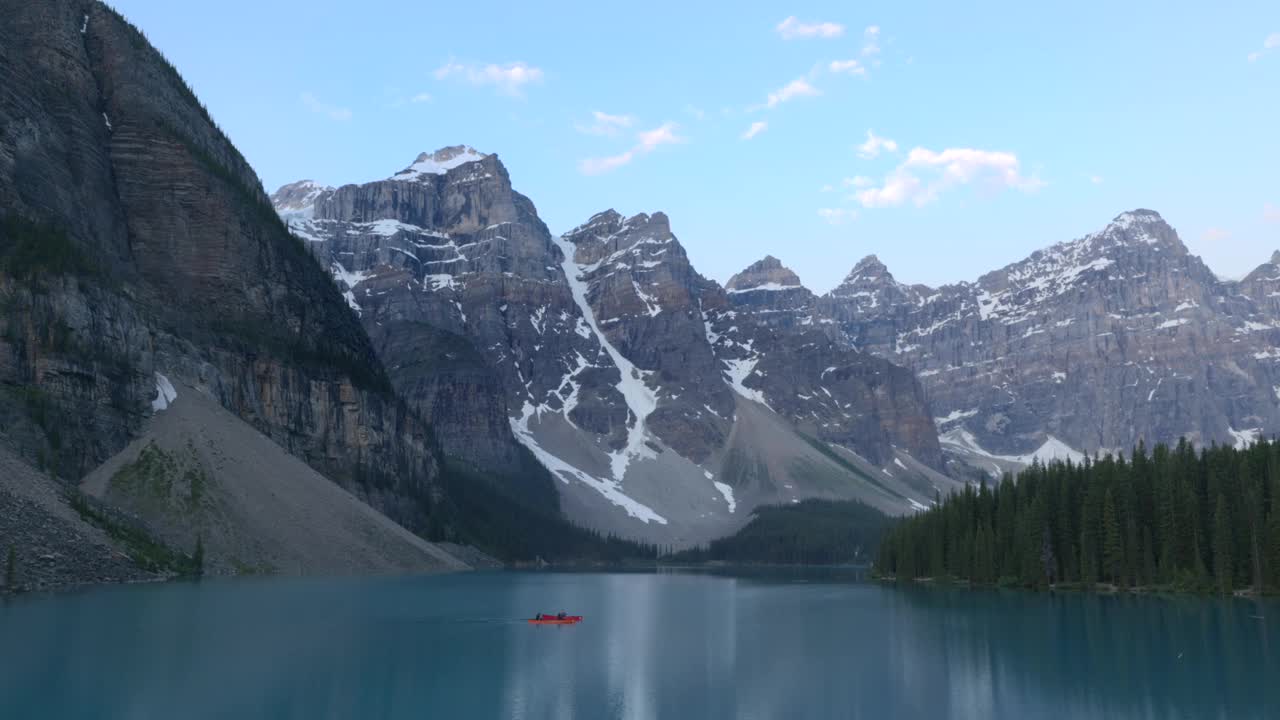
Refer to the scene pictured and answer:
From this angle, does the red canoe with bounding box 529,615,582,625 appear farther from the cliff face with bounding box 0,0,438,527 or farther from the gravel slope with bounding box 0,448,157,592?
the cliff face with bounding box 0,0,438,527

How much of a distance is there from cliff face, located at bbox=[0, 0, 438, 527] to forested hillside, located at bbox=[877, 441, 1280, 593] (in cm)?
9400

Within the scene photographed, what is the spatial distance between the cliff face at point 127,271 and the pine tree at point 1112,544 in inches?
3897

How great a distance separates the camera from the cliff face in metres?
130

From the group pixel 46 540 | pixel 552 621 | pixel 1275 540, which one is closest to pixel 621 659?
pixel 552 621

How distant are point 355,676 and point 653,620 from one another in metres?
42.1

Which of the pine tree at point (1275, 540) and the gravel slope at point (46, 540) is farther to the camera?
the pine tree at point (1275, 540)

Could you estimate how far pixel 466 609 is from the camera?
98062mm

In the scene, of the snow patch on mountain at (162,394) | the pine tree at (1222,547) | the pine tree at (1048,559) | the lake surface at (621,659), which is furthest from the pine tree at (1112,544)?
the snow patch on mountain at (162,394)

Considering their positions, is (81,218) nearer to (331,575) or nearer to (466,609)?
(331,575)

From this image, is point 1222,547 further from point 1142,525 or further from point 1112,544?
point 1142,525

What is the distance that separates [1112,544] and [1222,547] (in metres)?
12.5

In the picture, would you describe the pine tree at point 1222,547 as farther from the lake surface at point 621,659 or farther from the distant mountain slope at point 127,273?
the distant mountain slope at point 127,273

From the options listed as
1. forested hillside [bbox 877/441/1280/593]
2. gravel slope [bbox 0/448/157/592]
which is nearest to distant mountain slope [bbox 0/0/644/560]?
gravel slope [bbox 0/448/157/592]

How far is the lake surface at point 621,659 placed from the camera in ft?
159
